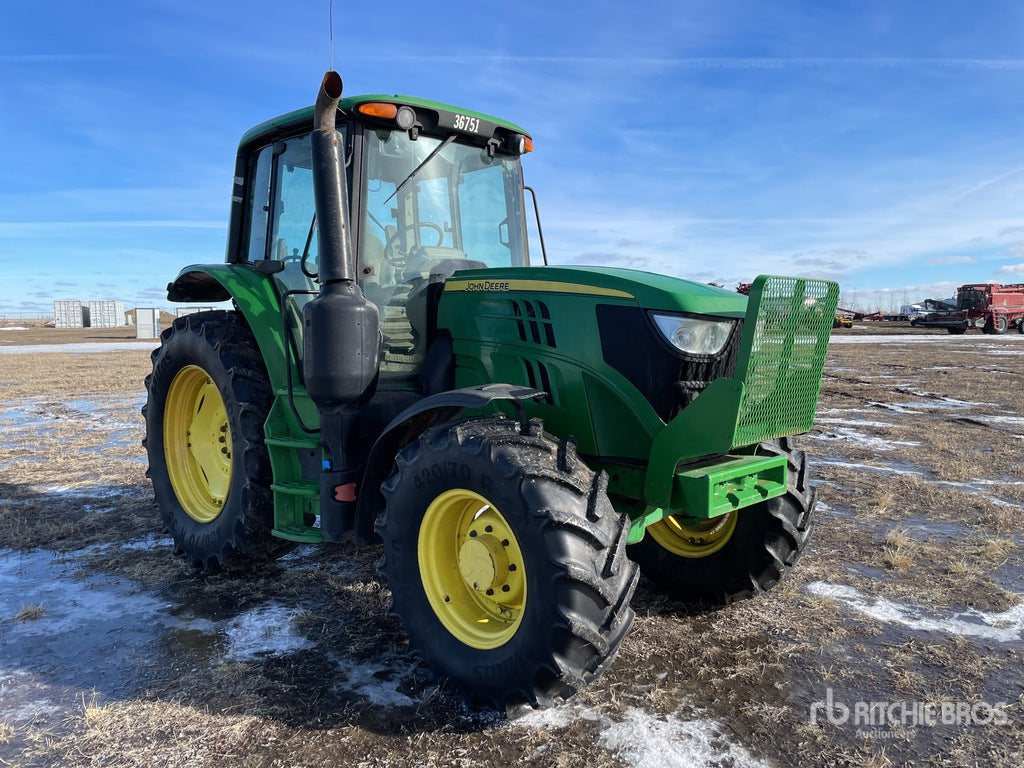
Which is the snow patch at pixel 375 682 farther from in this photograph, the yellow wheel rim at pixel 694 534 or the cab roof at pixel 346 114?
the cab roof at pixel 346 114

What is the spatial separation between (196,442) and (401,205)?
7.36 ft

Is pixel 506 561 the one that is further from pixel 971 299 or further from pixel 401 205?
pixel 971 299

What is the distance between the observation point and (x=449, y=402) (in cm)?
314

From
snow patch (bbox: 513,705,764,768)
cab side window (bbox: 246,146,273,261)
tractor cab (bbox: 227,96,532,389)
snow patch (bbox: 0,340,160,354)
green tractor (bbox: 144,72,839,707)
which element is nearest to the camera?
snow patch (bbox: 513,705,764,768)

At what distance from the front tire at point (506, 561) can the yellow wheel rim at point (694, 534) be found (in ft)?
4.36

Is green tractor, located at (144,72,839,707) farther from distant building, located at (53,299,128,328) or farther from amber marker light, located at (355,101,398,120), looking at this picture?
distant building, located at (53,299,128,328)

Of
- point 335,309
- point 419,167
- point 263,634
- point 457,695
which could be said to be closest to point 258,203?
point 419,167

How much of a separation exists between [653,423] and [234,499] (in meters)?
2.43

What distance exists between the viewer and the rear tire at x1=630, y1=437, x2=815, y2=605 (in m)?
3.75

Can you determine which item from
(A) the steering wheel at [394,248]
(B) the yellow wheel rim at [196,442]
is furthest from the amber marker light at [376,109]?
(B) the yellow wheel rim at [196,442]

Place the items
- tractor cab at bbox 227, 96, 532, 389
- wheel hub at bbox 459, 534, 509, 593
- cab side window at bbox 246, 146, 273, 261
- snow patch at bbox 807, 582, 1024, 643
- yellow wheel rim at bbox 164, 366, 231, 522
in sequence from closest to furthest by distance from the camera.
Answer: wheel hub at bbox 459, 534, 509, 593
snow patch at bbox 807, 582, 1024, 643
tractor cab at bbox 227, 96, 532, 389
cab side window at bbox 246, 146, 273, 261
yellow wheel rim at bbox 164, 366, 231, 522

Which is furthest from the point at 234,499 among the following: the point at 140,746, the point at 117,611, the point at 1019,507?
the point at 1019,507

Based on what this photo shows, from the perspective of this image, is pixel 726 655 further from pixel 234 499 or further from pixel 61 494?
pixel 61 494

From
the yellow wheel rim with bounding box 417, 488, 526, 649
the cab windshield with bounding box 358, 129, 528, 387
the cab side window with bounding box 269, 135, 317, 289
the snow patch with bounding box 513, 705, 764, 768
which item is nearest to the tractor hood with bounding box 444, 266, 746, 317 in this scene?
the cab windshield with bounding box 358, 129, 528, 387
